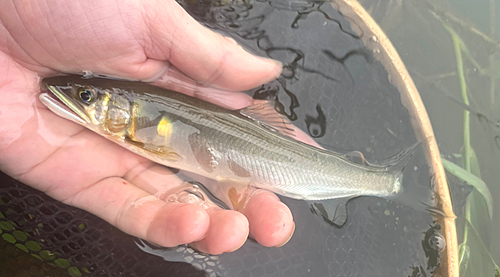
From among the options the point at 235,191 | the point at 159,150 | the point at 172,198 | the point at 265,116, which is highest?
the point at 265,116

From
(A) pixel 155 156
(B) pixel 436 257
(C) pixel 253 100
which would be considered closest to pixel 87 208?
(A) pixel 155 156

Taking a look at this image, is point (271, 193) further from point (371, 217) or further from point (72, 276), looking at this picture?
point (72, 276)

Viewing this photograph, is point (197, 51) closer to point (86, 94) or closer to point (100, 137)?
point (86, 94)

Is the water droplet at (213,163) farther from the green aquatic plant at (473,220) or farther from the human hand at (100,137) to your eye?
the green aquatic plant at (473,220)

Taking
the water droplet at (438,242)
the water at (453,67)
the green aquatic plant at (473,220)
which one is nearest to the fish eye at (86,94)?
the water droplet at (438,242)

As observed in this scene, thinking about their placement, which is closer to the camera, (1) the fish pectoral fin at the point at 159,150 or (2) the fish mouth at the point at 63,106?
(2) the fish mouth at the point at 63,106

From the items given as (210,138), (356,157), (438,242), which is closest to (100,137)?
(210,138)
